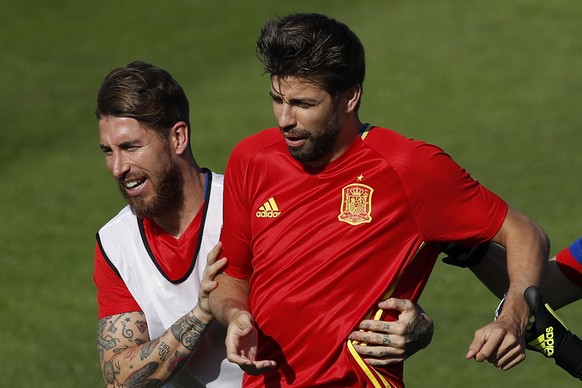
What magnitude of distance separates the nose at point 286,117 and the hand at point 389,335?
977mm

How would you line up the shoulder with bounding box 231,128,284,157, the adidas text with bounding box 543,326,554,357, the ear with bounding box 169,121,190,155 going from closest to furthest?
the adidas text with bounding box 543,326,554,357, the shoulder with bounding box 231,128,284,157, the ear with bounding box 169,121,190,155

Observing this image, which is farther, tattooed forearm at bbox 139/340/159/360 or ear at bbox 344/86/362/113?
tattooed forearm at bbox 139/340/159/360

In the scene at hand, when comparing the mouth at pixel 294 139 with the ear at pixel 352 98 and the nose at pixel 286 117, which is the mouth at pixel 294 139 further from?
the ear at pixel 352 98

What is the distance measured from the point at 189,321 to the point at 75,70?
1522cm

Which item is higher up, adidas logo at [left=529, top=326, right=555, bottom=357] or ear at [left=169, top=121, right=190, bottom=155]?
ear at [left=169, top=121, right=190, bottom=155]

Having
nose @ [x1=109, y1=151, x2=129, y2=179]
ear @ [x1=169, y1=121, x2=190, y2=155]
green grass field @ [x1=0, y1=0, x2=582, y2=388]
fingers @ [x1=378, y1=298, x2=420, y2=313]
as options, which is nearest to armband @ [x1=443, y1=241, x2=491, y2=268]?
fingers @ [x1=378, y1=298, x2=420, y2=313]

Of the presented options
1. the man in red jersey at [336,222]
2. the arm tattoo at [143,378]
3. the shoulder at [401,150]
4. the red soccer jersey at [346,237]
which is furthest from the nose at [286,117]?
the arm tattoo at [143,378]

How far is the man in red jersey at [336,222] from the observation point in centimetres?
629

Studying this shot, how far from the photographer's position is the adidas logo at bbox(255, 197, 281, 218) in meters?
6.50

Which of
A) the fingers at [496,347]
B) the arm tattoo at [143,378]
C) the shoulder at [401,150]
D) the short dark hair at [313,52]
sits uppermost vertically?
the short dark hair at [313,52]

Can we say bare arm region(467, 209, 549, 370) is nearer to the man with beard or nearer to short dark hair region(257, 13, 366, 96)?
short dark hair region(257, 13, 366, 96)

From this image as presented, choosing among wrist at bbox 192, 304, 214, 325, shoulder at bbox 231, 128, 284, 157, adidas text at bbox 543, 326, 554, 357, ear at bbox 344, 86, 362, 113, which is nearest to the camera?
adidas text at bbox 543, 326, 554, 357

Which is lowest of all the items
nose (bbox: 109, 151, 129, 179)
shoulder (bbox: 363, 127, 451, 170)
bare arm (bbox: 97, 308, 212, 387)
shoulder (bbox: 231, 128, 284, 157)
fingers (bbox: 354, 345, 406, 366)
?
bare arm (bbox: 97, 308, 212, 387)

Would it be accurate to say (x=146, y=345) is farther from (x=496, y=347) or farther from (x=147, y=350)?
(x=496, y=347)
